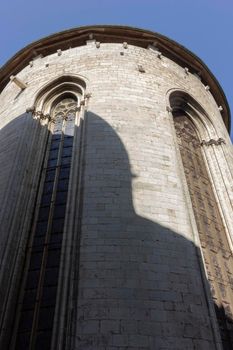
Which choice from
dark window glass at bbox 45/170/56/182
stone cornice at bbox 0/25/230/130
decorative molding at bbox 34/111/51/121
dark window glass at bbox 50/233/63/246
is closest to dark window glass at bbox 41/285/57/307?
dark window glass at bbox 50/233/63/246

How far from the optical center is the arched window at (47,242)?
5.67 metres

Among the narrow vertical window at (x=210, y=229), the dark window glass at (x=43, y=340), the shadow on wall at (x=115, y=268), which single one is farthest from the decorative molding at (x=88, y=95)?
the dark window glass at (x=43, y=340)

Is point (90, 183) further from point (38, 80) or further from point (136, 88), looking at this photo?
point (38, 80)

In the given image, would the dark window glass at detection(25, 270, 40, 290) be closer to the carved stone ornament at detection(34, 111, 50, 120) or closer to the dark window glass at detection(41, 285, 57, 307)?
the dark window glass at detection(41, 285, 57, 307)

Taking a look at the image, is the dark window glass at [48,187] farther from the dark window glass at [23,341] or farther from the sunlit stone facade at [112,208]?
the dark window glass at [23,341]

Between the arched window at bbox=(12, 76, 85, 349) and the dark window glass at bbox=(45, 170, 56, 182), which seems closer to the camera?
the arched window at bbox=(12, 76, 85, 349)

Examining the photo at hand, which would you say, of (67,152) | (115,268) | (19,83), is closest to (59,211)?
(67,152)

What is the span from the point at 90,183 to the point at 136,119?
2.20 m

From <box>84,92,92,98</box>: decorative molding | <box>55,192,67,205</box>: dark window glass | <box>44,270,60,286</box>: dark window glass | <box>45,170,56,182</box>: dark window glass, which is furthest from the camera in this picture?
<box>84,92,92,98</box>: decorative molding

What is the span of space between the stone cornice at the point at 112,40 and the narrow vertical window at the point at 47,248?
4.08m

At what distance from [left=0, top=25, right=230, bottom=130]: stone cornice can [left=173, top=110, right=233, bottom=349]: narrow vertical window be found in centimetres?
318

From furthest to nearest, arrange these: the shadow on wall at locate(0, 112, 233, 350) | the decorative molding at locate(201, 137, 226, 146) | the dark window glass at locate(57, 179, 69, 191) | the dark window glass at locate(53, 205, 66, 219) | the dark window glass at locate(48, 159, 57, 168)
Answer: the decorative molding at locate(201, 137, 226, 146) < the dark window glass at locate(48, 159, 57, 168) < the dark window glass at locate(57, 179, 69, 191) < the dark window glass at locate(53, 205, 66, 219) < the shadow on wall at locate(0, 112, 233, 350)

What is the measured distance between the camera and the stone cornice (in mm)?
12141

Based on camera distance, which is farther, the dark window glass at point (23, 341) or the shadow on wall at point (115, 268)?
the dark window glass at point (23, 341)
